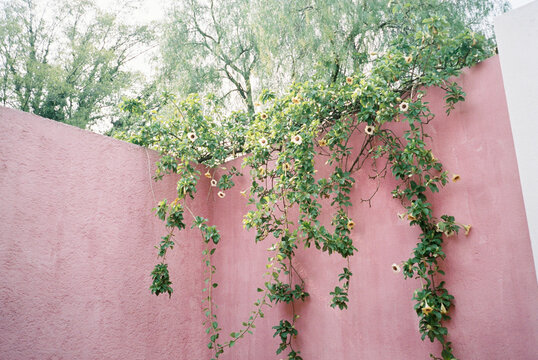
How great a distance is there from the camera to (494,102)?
7.21 feet

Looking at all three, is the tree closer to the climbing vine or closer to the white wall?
the climbing vine

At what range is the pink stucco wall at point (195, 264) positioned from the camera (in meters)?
2.08

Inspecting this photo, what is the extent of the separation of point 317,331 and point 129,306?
1.42 meters

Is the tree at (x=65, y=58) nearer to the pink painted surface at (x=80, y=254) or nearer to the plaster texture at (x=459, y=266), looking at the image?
the pink painted surface at (x=80, y=254)

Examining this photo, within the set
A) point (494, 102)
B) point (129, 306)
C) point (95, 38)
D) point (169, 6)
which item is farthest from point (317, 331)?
point (95, 38)

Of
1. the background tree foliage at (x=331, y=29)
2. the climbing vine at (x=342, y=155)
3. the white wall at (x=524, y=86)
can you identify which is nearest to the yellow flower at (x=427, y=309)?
the climbing vine at (x=342, y=155)

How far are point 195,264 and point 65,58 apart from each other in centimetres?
545

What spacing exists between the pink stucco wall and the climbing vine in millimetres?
91

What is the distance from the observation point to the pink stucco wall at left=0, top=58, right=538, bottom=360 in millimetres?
2076

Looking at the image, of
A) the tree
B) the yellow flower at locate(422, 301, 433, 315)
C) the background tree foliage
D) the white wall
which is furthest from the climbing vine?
the tree

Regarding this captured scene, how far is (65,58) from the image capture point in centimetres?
689

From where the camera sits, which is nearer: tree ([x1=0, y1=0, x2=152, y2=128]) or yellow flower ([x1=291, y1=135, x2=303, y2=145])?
yellow flower ([x1=291, y1=135, x2=303, y2=145])

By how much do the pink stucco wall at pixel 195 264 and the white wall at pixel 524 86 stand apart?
1.30 ft

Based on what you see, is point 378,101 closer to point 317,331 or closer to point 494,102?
point 494,102
